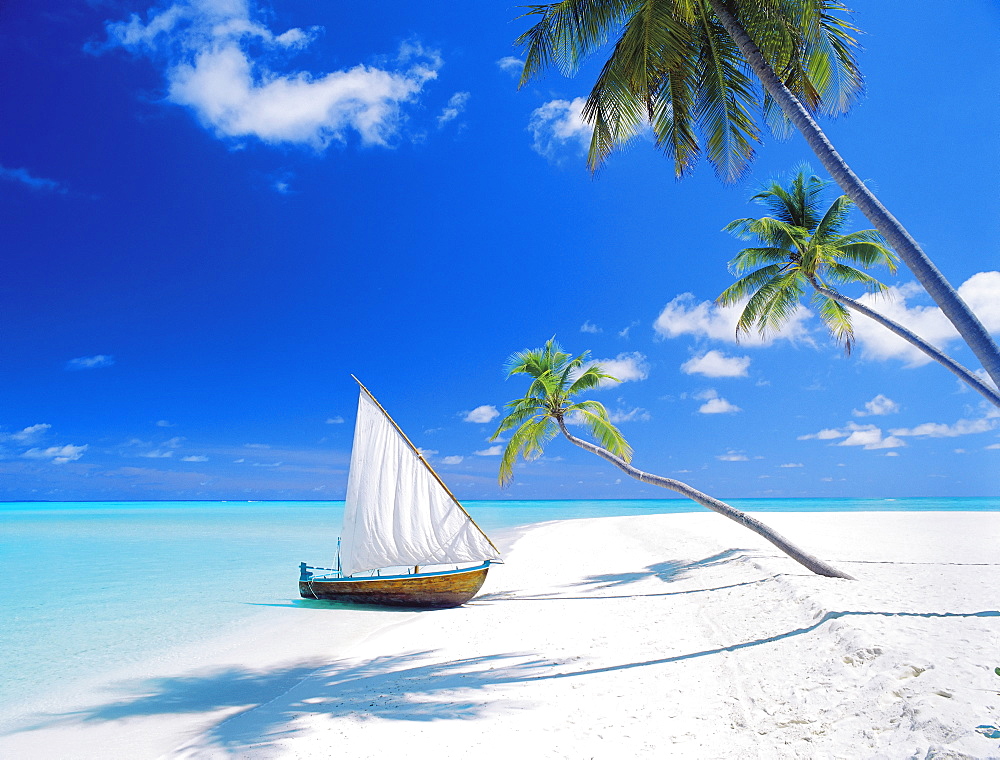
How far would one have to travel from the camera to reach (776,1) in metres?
6.71

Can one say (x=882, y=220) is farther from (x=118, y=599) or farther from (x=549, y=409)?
(x=118, y=599)

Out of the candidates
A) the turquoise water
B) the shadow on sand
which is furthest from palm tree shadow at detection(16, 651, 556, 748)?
the turquoise water

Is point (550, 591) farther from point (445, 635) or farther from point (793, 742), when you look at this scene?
point (793, 742)

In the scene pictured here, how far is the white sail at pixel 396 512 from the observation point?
1167 cm

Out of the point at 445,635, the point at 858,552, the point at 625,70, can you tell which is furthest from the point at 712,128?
the point at 858,552

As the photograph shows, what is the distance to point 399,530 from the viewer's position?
39.0ft

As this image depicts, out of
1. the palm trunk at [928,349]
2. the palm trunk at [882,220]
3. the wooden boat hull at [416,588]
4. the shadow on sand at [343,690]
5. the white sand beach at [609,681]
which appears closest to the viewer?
the white sand beach at [609,681]

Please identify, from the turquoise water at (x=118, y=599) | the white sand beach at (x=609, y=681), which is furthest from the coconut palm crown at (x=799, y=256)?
the turquoise water at (x=118, y=599)

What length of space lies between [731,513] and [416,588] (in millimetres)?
6874

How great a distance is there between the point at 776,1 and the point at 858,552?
544 inches

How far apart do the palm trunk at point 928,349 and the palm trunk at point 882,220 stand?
6.97ft

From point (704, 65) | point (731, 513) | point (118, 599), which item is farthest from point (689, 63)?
point (118, 599)

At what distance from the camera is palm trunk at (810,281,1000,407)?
702cm

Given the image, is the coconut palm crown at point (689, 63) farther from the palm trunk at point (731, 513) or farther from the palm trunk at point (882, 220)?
the palm trunk at point (731, 513)
